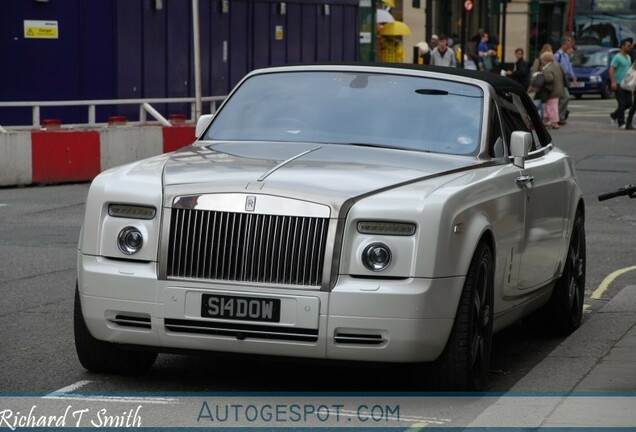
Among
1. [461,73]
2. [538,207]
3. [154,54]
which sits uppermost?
[461,73]

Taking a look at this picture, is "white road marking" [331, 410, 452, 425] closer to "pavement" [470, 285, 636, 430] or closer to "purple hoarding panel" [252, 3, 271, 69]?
"pavement" [470, 285, 636, 430]

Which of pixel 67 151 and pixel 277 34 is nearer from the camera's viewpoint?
pixel 67 151

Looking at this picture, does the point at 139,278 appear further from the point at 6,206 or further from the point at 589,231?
the point at 6,206

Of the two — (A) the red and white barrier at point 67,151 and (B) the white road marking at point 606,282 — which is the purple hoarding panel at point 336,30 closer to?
(A) the red and white barrier at point 67,151

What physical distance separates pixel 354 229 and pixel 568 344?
262 centimetres

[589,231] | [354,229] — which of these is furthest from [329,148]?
[589,231]

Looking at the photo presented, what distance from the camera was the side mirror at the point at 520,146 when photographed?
311 inches

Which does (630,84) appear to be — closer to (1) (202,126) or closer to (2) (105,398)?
(1) (202,126)

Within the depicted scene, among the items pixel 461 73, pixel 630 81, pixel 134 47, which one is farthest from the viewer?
pixel 630 81

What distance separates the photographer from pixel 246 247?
659cm

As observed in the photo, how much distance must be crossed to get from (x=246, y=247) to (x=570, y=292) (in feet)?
10.4

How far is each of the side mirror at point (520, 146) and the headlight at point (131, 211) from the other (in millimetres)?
2188

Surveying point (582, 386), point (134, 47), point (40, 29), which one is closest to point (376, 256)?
point (582, 386)

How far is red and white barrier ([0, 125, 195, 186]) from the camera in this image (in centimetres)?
1895
